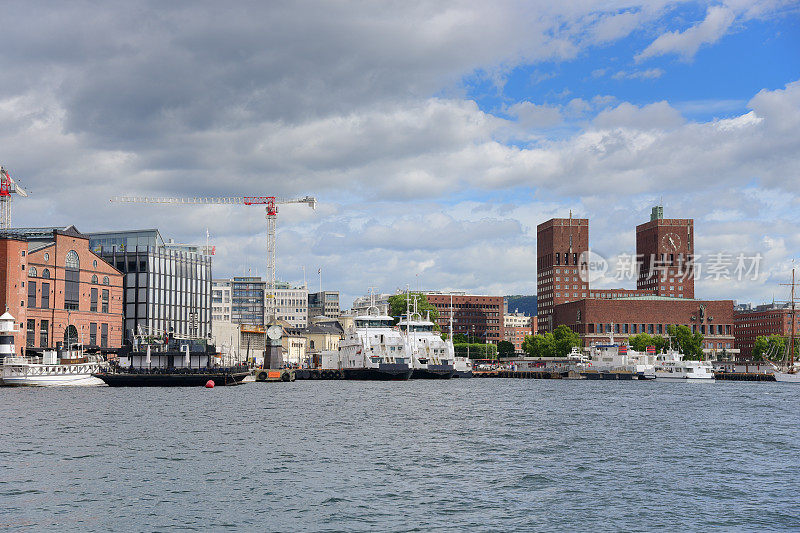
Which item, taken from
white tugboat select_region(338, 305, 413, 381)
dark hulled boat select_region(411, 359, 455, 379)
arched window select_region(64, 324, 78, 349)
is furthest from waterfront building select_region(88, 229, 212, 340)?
dark hulled boat select_region(411, 359, 455, 379)

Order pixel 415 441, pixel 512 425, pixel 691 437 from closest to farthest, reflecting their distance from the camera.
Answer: pixel 415 441
pixel 691 437
pixel 512 425

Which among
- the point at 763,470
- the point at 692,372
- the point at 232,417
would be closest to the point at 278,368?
the point at 692,372

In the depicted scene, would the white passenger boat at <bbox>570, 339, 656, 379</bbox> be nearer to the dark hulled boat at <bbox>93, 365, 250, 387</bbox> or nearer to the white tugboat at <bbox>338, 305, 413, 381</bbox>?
the white tugboat at <bbox>338, 305, 413, 381</bbox>

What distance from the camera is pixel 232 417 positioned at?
69.4m

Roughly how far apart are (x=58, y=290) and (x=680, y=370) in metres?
117

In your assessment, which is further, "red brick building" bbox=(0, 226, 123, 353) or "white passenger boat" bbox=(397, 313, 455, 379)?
"white passenger boat" bbox=(397, 313, 455, 379)

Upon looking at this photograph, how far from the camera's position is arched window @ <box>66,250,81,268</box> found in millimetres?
149625

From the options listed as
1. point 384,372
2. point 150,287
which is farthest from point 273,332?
point 150,287

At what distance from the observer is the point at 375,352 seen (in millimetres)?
154000

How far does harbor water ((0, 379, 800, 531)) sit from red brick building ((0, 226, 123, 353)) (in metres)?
62.3

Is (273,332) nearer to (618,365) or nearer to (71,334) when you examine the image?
(71,334)

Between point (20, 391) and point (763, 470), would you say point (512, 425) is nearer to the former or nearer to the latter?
point (763, 470)

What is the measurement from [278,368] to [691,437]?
380 feet

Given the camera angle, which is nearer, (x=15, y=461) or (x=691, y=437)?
(x=15, y=461)
